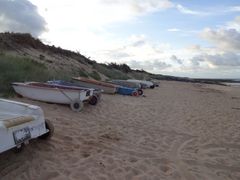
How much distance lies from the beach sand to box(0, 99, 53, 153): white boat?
1.32ft

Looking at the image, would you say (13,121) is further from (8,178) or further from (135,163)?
(135,163)

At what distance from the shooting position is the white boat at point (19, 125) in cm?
376

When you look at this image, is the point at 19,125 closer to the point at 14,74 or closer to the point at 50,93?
the point at 50,93

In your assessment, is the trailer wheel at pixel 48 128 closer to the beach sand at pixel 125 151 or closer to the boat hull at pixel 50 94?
the beach sand at pixel 125 151

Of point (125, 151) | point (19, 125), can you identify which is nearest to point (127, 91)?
point (125, 151)

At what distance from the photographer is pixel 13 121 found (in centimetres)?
405

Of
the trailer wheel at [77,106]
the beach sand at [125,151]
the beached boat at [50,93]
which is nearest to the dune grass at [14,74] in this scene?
the beached boat at [50,93]

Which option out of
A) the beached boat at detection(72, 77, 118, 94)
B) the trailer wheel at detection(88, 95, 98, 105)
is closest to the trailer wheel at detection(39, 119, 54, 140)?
the trailer wheel at detection(88, 95, 98, 105)

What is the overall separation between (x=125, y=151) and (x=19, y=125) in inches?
84.5

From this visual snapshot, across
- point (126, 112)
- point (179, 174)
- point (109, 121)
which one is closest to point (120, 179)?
point (179, 174)

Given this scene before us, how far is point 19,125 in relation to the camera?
4.09m

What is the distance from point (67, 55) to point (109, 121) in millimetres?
20797

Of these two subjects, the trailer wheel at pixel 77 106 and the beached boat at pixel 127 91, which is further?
the beached boat at pixel 127 91

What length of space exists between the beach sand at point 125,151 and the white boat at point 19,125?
0.40 metres
